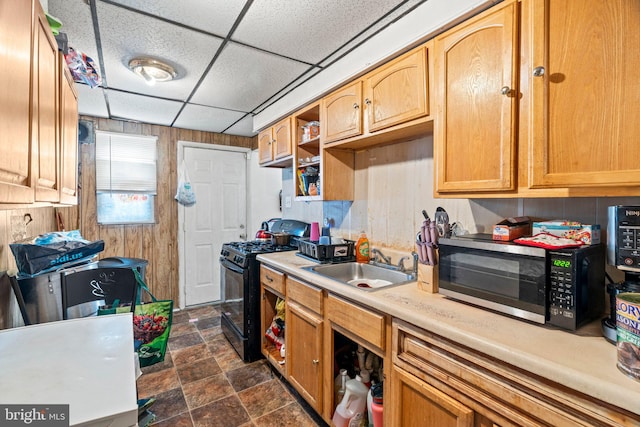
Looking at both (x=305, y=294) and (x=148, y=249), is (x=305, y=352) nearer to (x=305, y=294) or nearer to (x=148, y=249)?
(x=305, y=294)

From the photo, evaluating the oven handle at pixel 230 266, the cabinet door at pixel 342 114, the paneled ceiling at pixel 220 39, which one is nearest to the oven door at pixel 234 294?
the oven handle at pixel 230 266

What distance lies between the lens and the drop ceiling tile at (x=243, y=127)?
130 inches

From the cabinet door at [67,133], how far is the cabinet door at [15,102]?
556mm

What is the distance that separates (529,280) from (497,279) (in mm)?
115

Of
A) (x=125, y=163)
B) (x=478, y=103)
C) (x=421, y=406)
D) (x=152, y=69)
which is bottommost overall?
(x=421, y=406)

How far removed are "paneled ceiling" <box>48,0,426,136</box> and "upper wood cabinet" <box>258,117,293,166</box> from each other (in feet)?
0.92

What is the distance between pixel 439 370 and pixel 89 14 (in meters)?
2.32

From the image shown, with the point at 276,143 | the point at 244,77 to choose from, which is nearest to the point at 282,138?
the point at 276,143

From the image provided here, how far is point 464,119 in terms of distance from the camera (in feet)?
4.15

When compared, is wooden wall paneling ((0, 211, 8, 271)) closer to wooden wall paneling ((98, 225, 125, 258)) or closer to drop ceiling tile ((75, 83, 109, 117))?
drop ceiling tile ((75, 83, 109, 117))

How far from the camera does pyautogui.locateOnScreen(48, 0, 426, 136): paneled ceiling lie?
142 centimetres

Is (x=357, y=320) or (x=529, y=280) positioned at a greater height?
(x=529, y=280)

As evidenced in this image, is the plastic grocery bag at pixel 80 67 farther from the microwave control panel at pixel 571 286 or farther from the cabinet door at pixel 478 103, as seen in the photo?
the microwave control panel at pixel 571 286

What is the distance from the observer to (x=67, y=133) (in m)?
1.49
